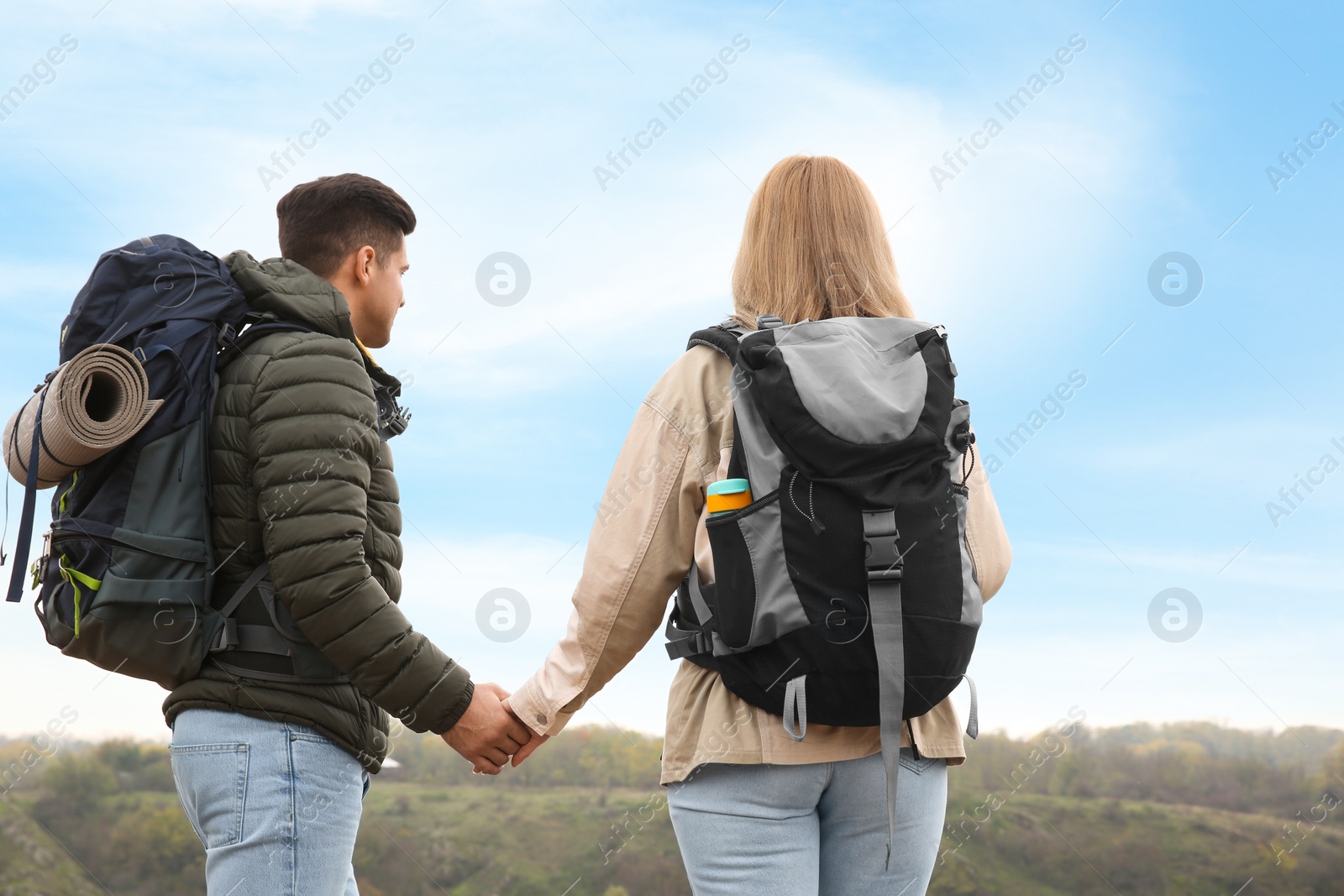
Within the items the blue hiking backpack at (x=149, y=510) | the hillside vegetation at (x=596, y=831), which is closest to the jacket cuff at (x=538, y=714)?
the blue hiking backpack at (x=149, y=510)

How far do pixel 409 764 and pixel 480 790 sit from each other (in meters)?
0.65

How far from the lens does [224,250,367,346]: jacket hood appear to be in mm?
1977

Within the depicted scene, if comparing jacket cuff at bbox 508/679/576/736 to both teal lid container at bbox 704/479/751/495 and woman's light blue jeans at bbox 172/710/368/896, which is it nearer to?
woman's light blue jeans at bbox 172/710/368/896

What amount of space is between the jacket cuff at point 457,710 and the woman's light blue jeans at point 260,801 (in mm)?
221

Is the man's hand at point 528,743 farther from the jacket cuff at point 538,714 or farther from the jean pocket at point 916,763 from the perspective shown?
the jean pocket at point 916,763

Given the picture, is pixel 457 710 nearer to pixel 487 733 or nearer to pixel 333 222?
pixel 487 733

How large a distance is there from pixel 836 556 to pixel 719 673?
1.05 ft

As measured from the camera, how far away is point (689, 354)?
1.91 meters

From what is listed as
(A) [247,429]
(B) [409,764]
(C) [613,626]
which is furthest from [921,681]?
(B) [409,764]

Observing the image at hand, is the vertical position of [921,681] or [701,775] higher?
[921,681]

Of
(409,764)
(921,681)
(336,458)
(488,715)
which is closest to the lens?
(921,681)

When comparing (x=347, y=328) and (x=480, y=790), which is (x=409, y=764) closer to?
(x=480, y=790)

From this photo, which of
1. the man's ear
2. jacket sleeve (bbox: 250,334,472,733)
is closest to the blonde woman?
jacket sleeve (bbox: 250,334,472,733)

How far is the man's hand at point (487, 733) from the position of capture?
201 centimetres
